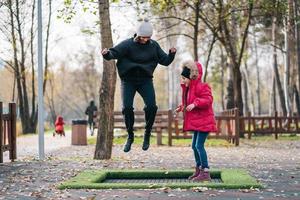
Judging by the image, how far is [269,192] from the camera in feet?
27.3

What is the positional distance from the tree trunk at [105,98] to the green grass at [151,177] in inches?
156

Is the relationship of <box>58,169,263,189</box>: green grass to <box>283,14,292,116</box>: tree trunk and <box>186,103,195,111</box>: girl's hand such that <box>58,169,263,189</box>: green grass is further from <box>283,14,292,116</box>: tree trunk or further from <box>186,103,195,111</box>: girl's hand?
<box>283,14,292,116</box>: tree trunk

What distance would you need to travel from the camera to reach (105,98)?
47.8 ft

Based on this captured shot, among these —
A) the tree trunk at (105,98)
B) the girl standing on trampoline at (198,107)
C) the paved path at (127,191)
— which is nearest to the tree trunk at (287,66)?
the tree trunk at (105,98)

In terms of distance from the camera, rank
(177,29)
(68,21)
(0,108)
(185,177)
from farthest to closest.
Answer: (177,29), (68,21), (0,108), (185,177)

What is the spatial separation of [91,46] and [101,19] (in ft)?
139

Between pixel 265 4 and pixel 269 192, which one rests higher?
pixel 265 4

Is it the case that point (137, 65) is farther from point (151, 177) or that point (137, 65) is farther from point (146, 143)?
point (151, 177)

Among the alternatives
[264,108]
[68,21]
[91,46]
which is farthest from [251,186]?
[264,108]

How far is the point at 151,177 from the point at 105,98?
4569 mm

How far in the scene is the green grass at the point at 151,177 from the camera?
8.70 m

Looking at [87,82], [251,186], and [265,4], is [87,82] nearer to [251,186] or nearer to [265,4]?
[265,4]

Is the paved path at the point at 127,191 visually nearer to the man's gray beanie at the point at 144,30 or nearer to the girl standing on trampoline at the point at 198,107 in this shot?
the girl standing on trampoline at the point at 198,107

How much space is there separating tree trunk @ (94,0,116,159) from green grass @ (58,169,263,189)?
13.0 feet
